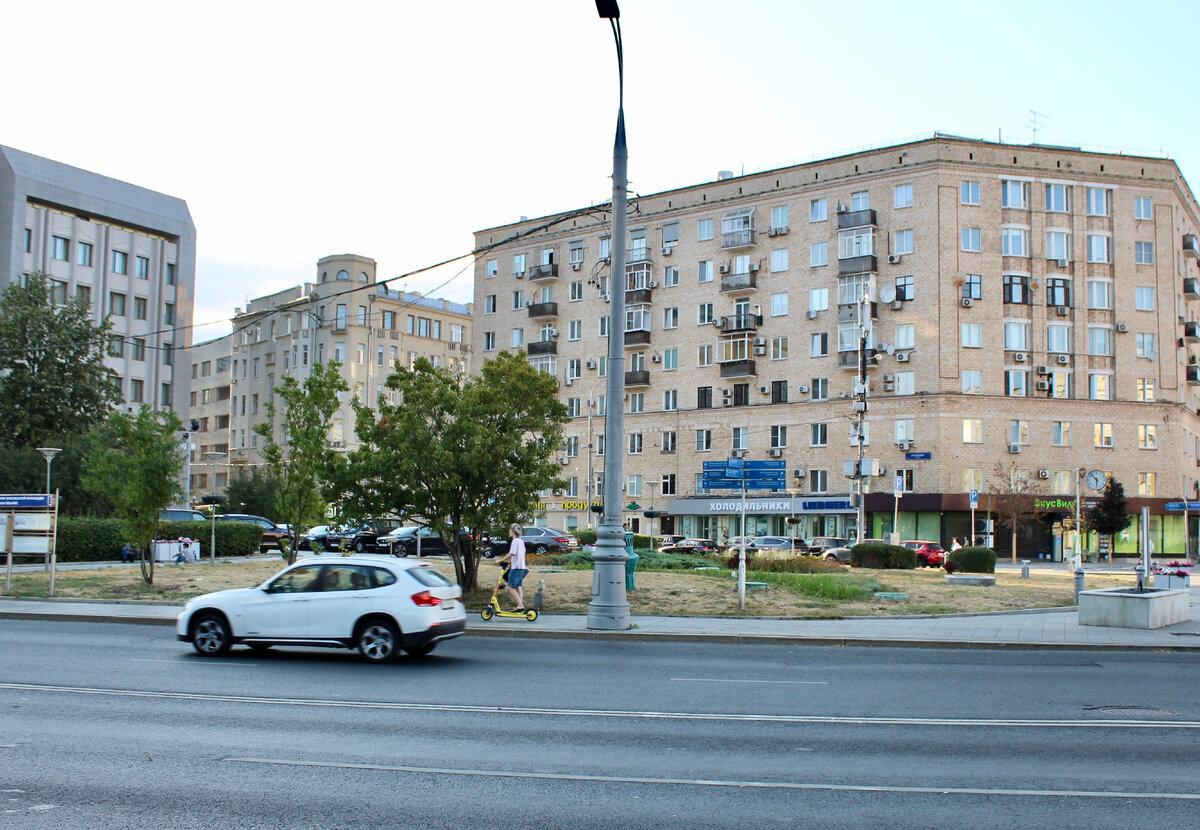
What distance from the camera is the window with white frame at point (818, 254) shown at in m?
66.1

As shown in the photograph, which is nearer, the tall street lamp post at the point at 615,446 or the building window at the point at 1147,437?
the tall street lamp post at the point at 615,446

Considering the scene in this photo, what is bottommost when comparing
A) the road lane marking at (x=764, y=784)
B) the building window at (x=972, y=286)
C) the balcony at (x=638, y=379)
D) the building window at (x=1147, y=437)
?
the road lane marking at (x=764, y=784)

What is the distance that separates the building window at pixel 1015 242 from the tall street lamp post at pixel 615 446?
49873 mm

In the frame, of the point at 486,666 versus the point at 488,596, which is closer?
the point at 486,666

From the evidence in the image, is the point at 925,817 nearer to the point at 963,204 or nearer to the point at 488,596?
the point at 488,596

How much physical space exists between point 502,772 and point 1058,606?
19.8m

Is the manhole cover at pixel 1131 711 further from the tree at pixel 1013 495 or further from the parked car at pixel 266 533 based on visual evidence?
the tree at pixel 1013 495

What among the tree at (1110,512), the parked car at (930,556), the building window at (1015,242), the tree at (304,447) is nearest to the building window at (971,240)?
the building window at (1015,242)

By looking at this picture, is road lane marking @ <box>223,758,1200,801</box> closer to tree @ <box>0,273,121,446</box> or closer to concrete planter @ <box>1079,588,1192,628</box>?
concrete planter @ <box>1079,588,1192,628</box>

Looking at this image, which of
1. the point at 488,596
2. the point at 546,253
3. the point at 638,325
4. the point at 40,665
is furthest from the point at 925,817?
the point at 546,253

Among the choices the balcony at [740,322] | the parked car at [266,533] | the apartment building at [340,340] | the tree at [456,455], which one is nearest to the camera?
the tree at [456,455]

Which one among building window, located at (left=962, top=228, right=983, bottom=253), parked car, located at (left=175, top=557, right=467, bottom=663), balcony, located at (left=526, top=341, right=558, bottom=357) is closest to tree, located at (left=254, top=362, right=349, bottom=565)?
parked car, located at (left=175, top=557, right=467, bottom=663)

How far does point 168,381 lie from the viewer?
77438 mm

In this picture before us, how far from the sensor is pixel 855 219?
211 feet
